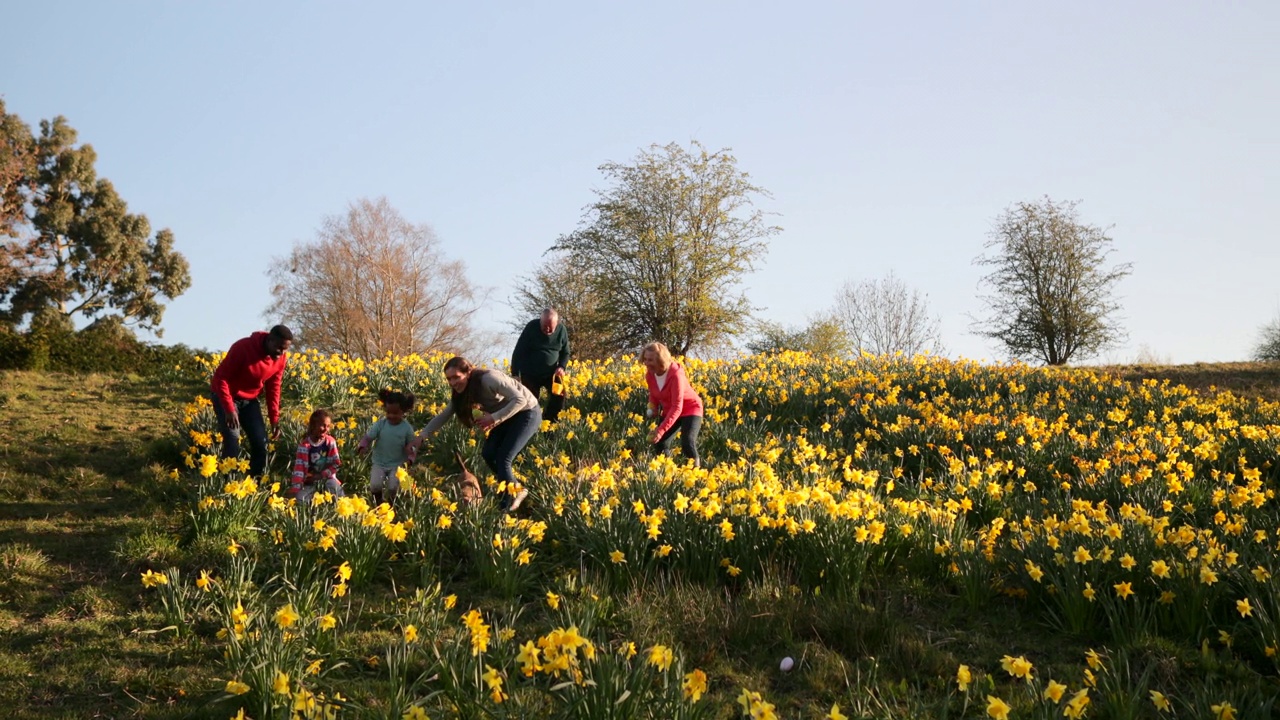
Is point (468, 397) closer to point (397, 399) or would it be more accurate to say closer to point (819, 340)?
point (397, 399)

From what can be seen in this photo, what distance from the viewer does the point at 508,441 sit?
282 inches

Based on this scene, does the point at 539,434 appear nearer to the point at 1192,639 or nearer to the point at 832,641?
the point at 832,641

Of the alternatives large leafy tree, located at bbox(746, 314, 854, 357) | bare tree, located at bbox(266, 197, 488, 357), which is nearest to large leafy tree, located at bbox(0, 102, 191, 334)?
bare tree, located at bbox(266, 197, 488, 357)

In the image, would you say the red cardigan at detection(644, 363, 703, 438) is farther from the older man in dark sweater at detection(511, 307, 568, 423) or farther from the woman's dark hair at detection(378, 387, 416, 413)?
the woman's dark hair at detection(378, 387, 416, 413)

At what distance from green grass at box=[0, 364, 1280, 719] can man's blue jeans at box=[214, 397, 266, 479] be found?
0.68 m

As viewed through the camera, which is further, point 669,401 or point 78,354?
point 78,354

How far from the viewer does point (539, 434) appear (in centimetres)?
946

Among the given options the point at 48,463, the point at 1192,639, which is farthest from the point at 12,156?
the point at 1192,639

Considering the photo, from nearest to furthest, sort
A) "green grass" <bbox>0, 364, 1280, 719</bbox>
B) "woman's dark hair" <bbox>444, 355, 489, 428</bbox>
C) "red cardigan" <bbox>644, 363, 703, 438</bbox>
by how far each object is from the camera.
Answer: "green grass" <bbox>0, 364, 1280, 719</bbox> < "woman's dark hair" <bbox>444, 355, 489, 428</bbox> < "red cardigan" <bbox>644, 363, 703, 438</bbox>

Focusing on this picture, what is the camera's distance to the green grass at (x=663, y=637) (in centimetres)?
434

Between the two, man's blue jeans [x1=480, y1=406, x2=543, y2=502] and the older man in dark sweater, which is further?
the older man in dark sweater

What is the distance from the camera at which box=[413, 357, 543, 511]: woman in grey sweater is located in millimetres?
6895

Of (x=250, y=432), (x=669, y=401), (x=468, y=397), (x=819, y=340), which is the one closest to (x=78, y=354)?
(x=250, y=432)

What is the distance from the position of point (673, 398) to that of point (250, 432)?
3852 millimetres
